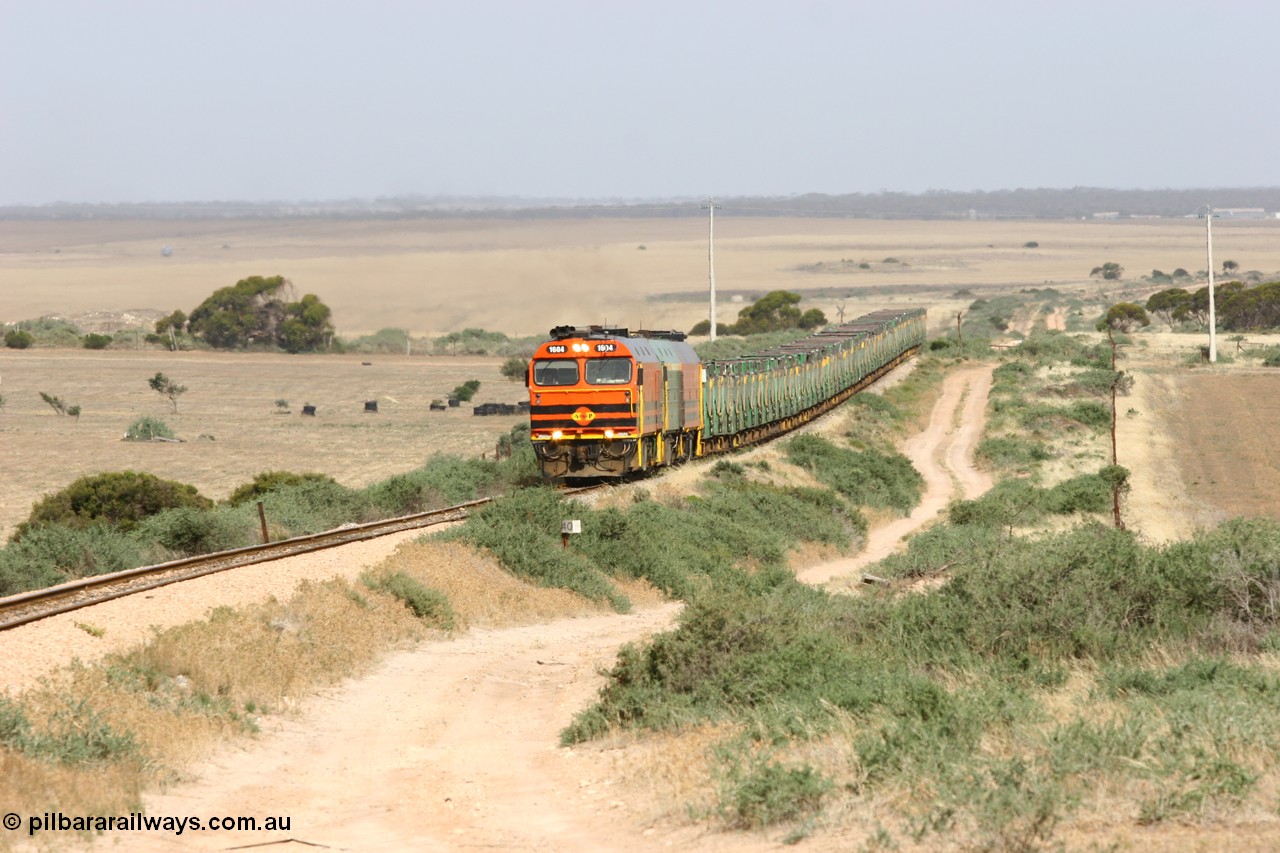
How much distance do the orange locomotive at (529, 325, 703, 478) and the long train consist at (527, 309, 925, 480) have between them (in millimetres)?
22

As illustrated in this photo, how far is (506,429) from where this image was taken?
6744 cm

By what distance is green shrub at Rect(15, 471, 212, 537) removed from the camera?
1405 inches

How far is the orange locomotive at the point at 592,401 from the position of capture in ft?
109

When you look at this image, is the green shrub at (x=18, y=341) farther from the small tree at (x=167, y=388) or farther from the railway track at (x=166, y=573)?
the railway track at (x=166, y=573)

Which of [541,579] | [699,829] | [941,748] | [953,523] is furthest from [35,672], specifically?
[953,523]

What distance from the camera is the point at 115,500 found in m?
36.8

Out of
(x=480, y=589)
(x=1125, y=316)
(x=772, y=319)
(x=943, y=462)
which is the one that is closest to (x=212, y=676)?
(x=480, y=589)

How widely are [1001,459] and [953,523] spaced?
1748 centimetres

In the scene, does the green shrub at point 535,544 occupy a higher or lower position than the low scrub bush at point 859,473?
higher

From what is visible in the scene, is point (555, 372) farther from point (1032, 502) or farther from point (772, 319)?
point (772, 319)

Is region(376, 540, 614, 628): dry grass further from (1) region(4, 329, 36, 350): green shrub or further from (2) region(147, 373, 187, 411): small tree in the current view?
(1) region(4, 329, 36, 350): green shrub

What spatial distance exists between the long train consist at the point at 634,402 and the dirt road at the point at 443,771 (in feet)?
38.7

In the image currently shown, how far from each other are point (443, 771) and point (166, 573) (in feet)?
31.1

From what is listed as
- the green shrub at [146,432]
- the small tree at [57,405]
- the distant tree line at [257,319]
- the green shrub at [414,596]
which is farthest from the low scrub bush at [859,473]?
the distant tree line at [257,319]
